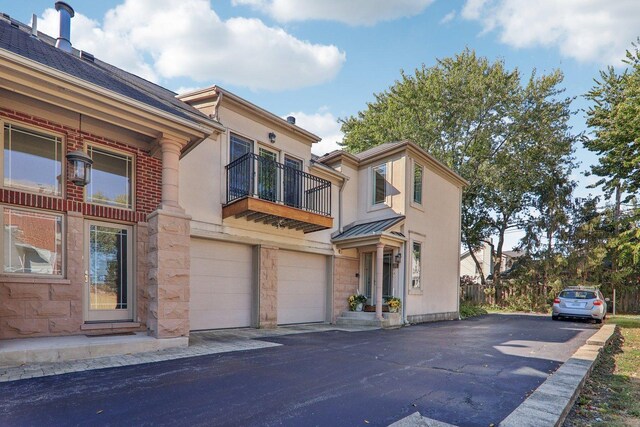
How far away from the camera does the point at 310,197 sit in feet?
35.0

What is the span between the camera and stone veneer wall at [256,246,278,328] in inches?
359

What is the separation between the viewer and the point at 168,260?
6.04 metres

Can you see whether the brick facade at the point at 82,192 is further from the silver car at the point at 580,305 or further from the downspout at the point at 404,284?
the silver car at the point at 580,305

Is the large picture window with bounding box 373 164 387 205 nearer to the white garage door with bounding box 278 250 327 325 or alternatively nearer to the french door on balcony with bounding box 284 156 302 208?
the white garage door with bounding box 278 250 327 325

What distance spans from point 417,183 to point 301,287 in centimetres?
545

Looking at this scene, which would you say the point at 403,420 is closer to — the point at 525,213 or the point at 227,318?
the point at 227,318

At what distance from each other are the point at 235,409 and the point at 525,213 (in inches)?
861

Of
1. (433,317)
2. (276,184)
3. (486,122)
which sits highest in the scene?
(486,122)

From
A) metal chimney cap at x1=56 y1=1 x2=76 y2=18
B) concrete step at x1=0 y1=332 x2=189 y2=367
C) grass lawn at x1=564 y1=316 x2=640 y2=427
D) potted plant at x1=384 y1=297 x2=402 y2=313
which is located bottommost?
potted plant at x1=384 y1=297 x2=402 y2=313

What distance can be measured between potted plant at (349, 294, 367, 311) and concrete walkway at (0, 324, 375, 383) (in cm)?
482

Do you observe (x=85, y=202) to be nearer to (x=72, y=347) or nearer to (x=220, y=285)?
(x=72, y=347)

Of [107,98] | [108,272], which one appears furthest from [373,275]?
[107,98]

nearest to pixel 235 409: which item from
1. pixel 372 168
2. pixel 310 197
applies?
pixel 310 197

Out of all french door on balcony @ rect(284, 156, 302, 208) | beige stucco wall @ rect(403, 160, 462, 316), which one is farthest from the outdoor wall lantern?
beige stucco wall @ rect(403, 160, 462, 316)
